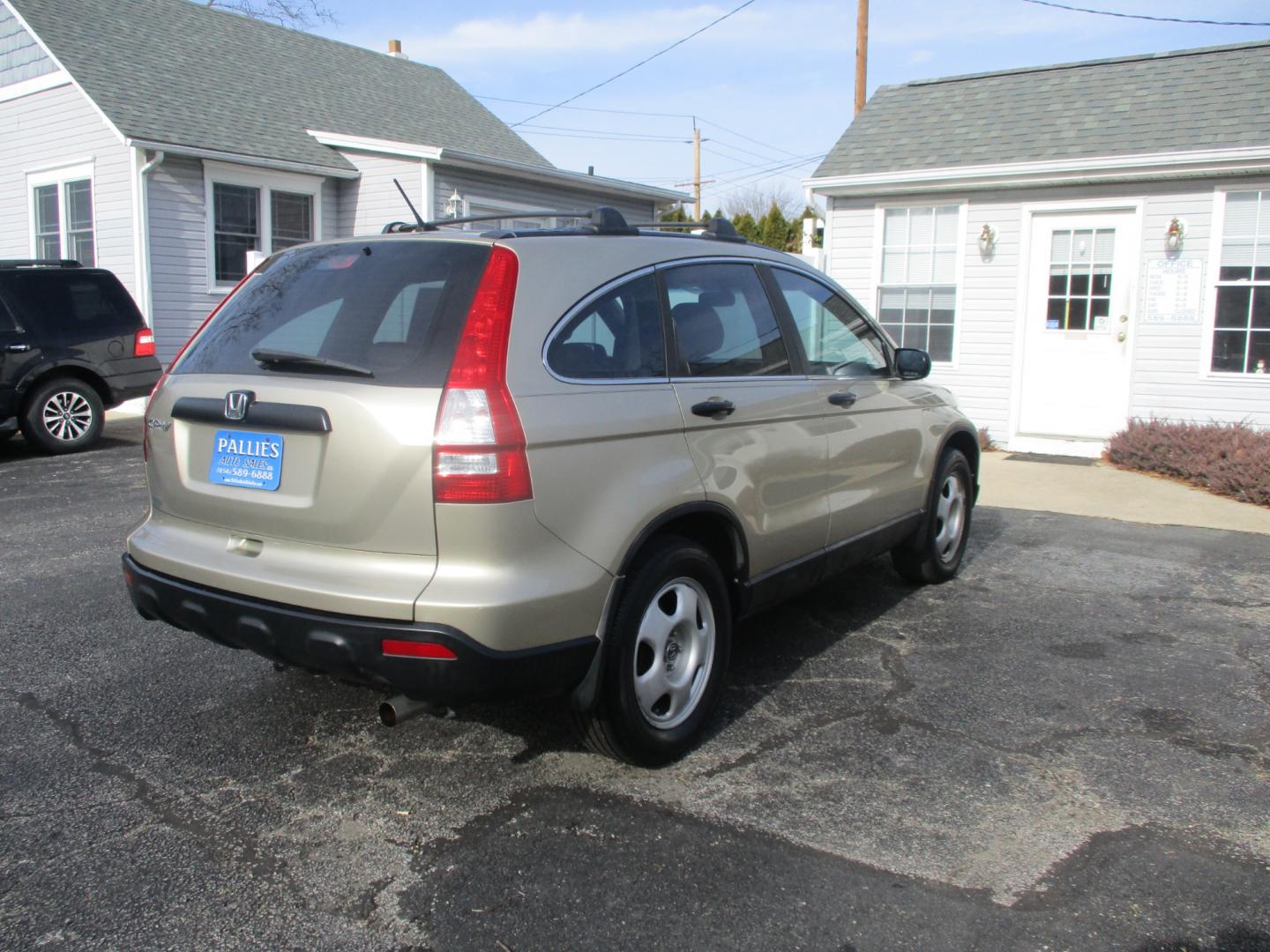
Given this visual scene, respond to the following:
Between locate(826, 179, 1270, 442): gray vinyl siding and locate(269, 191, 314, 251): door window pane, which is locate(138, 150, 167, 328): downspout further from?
locate(826, 179, 1270, 442): gray vinyl siding

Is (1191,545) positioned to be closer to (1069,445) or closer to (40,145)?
(1069,445)

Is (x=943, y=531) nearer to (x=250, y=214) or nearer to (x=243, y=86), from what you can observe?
(x=250, y=214)

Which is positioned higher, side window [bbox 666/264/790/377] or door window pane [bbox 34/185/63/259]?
door window pane [bbox 34/185/63/259]

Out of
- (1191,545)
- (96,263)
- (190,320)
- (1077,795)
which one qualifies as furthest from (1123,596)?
(96,263)

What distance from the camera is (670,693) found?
3.53 meters

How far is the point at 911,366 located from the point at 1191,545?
316cm

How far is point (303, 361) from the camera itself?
3.13 metres

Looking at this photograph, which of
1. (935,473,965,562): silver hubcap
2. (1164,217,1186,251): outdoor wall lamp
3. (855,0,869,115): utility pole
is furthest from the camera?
(855,0,869,115): utility pole

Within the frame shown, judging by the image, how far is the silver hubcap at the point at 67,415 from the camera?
10125mm

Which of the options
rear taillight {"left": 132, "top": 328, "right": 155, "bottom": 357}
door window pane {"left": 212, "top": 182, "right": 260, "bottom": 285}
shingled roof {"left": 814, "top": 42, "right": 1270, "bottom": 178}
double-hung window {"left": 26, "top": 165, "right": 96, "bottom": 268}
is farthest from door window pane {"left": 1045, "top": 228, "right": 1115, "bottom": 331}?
double-hung window {"left": 26, "top": 165, "right": 96, "bottom": 268}

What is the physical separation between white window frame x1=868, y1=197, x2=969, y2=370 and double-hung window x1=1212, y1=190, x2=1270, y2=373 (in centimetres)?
245

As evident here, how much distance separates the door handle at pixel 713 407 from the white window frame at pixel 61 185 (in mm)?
12844

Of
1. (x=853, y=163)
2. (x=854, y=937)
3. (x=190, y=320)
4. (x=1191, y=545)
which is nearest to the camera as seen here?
(x=854, y=937)

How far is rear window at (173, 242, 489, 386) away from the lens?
9.82 feet
